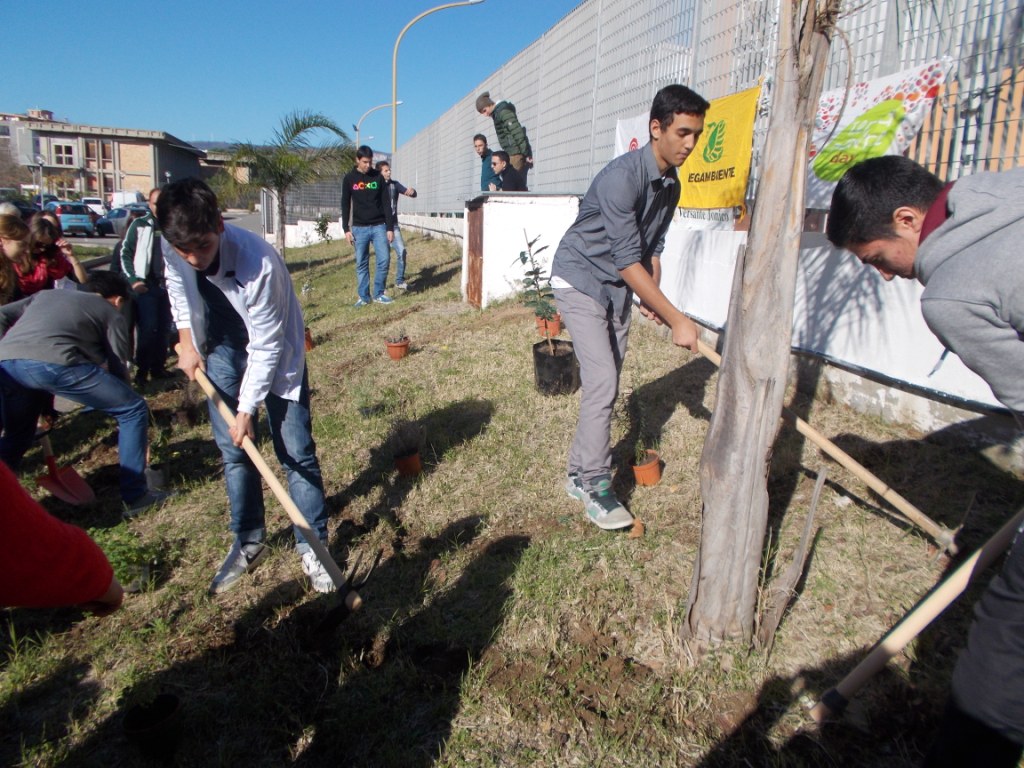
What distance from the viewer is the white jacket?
281 cm

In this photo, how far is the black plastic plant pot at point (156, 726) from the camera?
2297 mm

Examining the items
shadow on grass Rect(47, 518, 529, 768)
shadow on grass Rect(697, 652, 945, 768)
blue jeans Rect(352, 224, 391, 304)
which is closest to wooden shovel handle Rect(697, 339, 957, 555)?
shadow on grass Rect(697, 652, 945, 768)

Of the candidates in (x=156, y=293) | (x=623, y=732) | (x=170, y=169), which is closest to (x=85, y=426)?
(x=156, y=293)

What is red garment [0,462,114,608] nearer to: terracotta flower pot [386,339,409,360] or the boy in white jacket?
the boy in white jacket

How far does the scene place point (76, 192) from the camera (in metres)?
56.3

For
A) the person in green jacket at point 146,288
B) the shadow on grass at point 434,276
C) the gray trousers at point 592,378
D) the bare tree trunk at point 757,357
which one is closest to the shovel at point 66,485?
the person in green jacket at point 146,288

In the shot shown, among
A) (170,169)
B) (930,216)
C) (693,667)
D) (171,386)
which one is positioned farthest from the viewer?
(170,169)

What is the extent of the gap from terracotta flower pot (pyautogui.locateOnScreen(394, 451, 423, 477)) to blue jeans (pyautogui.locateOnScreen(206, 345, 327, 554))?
0.93 meters

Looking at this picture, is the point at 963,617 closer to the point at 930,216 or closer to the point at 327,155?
the point at 930,216

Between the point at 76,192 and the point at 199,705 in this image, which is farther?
the point at 76,192

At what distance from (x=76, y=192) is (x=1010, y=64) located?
67.5 m

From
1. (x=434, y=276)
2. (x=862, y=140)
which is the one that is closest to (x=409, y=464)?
(x=862, y=140)

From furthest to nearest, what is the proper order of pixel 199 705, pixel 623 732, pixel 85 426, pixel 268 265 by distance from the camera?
pixel 85 426 < pixel 268 265 < pixel 199 705 < pixel 623 732

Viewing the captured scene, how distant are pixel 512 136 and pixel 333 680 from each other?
8.71 metres
